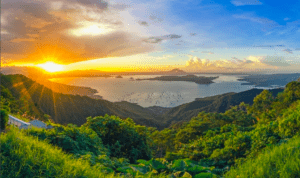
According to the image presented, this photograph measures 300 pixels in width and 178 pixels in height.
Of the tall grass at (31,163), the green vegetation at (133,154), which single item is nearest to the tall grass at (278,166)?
the green vegetation at (133,154)

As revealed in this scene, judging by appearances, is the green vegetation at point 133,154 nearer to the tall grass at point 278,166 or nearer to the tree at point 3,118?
the tall grass at point 278,166

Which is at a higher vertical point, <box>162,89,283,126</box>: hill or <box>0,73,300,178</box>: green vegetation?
<box>0,73,300,178</box>: green vegetation

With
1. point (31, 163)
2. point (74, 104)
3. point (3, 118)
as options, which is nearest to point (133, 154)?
point (3, 118)

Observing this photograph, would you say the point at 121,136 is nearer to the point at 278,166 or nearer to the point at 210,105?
the point at 278,166

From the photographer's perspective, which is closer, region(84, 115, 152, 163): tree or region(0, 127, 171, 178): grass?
region(0, 127, 171, 178): grass

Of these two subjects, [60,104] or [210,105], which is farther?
[210,105]

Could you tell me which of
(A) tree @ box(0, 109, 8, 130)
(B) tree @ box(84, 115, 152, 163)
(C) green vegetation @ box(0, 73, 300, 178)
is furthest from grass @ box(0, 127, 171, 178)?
(B) tree @ box(84, 115, 152, 163)

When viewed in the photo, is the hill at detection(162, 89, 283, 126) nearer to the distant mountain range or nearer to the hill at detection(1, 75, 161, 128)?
the distant mountain range

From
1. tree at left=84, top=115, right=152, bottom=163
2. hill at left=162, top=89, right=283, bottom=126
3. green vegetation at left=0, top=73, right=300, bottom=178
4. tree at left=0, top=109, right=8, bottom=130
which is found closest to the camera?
green vegetation at left=0, top=73, right=300, bottom=178

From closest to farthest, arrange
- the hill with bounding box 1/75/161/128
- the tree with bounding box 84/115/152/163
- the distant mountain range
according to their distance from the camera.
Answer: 1. the tree with bounding box 84/115/152/163
2. the distant mountain range
3. the hill with bounding box 1/75/161/128

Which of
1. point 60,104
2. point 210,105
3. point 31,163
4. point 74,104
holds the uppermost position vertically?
point 31,163

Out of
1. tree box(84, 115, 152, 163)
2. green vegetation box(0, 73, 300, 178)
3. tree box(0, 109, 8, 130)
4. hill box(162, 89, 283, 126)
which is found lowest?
hill box(162, 89, 283, 126)
